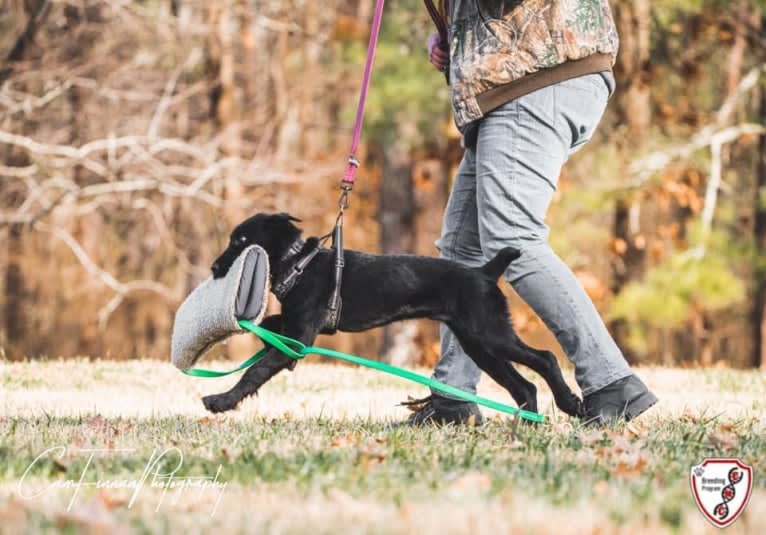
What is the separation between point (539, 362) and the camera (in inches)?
175

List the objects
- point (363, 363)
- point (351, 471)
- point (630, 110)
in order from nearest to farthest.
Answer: point (351, 471), point (363, 363), point (630, 110)

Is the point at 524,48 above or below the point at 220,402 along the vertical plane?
above

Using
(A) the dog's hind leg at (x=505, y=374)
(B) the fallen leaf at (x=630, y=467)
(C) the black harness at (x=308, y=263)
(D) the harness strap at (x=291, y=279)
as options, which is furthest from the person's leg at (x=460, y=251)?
(B) the fallen leaf at (x=630, y=467)

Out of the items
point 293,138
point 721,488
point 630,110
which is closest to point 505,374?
point 721,488

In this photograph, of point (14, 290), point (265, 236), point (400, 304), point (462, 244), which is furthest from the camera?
point (14, 290)

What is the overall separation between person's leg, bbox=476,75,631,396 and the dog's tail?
0.07m

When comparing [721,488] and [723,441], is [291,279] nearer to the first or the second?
[723,441]

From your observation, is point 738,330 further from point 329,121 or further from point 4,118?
point 4,118

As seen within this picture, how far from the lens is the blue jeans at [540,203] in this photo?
4.34 meters

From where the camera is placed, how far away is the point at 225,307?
4258mm

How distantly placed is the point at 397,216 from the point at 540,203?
1036 centimetres

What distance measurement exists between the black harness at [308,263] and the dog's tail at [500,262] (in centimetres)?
60

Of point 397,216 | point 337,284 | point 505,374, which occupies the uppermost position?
point 337,284

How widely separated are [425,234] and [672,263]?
861 centimetres
